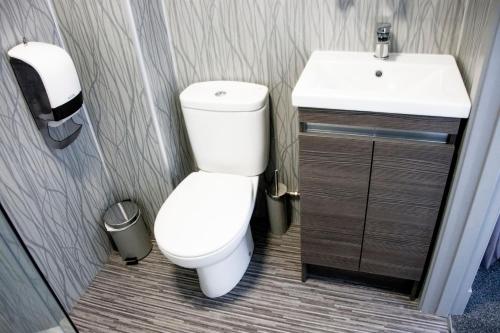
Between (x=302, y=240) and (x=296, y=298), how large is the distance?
0.97 ft

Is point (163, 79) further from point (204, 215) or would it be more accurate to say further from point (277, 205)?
point (277, 205)

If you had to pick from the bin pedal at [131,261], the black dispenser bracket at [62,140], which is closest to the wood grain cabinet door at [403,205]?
the bin pedal at [131,261]

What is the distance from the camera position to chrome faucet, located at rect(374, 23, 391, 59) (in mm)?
1493

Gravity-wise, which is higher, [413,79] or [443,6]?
[443,6]

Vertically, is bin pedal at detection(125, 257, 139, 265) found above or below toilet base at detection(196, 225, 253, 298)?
below

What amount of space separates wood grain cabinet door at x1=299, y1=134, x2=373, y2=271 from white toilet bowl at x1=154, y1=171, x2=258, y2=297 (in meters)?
0.28

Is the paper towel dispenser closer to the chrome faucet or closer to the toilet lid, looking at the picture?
the toilet lid

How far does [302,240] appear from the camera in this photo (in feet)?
5.69

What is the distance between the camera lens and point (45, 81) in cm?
144

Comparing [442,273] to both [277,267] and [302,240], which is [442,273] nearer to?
[302,240]

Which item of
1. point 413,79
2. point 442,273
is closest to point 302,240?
point 442,273

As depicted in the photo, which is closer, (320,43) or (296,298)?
(320,43)

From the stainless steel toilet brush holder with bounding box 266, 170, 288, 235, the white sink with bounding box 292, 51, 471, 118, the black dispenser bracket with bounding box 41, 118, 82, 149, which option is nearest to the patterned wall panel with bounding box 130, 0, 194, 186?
the black dispenser bracket with bounding box 41, 118, 82, 149

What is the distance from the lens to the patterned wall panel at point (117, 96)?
162cm
